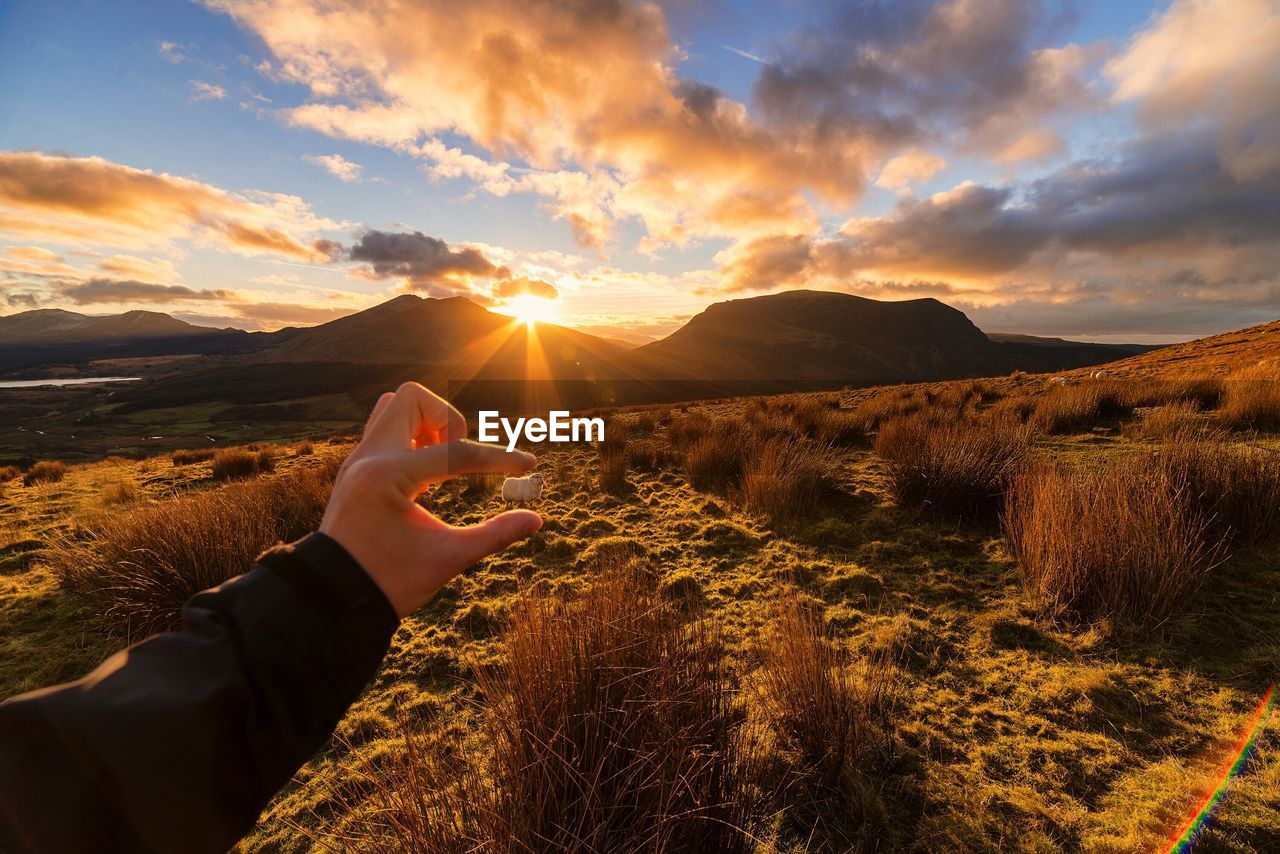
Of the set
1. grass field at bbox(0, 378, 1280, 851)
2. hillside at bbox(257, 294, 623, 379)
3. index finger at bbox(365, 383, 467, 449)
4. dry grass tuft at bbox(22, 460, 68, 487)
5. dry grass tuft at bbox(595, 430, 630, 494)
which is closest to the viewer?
index finger at bbox(365, 383, 467, 449)

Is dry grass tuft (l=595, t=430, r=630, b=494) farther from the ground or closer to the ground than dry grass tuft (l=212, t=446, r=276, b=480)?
farther from the ground

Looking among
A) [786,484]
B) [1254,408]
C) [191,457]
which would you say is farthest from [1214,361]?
[191,457]

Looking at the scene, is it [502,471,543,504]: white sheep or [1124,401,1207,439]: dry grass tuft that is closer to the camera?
[502,471,543,504]: white sheep

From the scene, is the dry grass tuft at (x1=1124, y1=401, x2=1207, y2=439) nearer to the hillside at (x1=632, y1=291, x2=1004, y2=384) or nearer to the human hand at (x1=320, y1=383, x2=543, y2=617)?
the human hand at (x1=320, y1=383, x2=543, y2=617)

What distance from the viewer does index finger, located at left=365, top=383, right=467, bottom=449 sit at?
3.56 ft

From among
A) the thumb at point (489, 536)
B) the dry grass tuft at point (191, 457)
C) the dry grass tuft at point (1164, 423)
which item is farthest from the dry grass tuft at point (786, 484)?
the dry grass tuft at point (191, 457)

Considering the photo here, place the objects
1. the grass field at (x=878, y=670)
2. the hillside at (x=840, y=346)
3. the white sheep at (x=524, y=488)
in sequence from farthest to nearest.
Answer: the hillside at (x=840, y=346) → the grass field at (x=878, y=670) → the white sheep at (x=524, y=488)

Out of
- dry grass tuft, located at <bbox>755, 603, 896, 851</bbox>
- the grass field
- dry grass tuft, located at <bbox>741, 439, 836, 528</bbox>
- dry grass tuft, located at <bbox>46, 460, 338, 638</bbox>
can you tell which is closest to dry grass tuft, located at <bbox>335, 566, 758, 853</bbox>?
the grass field

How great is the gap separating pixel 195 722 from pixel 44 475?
58.6 feet

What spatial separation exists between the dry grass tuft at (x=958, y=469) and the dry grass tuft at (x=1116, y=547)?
116 cm

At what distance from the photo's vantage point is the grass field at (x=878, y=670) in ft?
6.40

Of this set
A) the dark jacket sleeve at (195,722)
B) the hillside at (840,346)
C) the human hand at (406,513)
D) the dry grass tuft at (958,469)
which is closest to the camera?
the dark jacket sleeve at (195,722)

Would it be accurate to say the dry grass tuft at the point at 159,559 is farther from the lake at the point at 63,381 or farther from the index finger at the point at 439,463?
the lake at the point at 63,381

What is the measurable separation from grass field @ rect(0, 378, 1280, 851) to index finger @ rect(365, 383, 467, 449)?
97 centimetres
